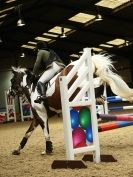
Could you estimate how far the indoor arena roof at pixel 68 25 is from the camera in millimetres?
18609

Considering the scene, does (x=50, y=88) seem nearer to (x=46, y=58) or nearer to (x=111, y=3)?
(x=46, y=58)

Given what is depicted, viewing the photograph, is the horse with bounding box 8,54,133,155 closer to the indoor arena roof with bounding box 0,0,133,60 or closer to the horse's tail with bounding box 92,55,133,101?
the horse's tail with bounding box 92,55,133,101

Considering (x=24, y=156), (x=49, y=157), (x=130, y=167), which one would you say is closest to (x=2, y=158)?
(x=24, y=156)

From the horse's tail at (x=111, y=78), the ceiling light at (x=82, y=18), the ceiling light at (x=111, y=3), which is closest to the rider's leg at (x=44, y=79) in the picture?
the horse's tail at (x=111, y=78)

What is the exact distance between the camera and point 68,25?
902 inches

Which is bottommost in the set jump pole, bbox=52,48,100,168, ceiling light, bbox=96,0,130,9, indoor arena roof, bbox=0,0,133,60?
jump pole, bbox=52,48,100,168

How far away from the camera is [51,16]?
21172mm

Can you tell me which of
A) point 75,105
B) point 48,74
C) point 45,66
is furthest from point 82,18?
point 75,105

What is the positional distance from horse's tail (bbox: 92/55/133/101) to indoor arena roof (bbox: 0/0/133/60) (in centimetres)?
1007

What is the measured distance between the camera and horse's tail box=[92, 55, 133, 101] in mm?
6051

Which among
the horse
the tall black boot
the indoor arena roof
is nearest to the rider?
the tall black boot

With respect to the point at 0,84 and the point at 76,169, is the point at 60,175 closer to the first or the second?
the point at 76,169

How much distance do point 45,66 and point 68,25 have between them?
15895 millimetres

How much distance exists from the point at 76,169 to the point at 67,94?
34.8 inches
